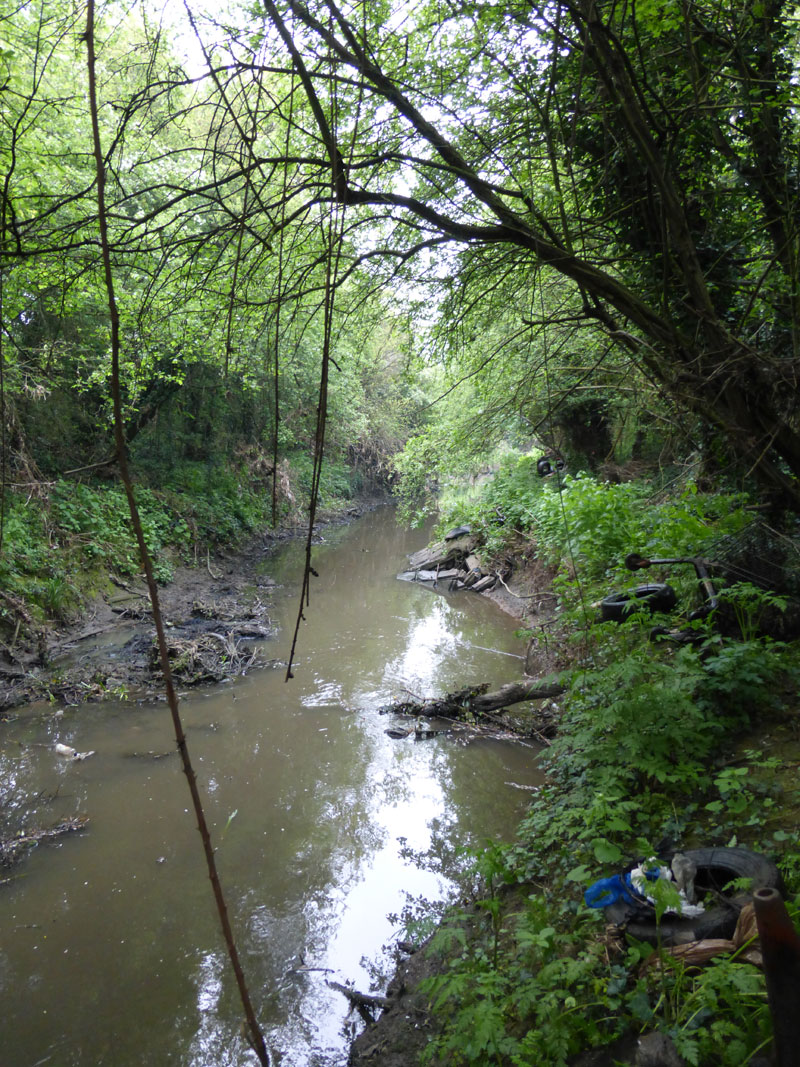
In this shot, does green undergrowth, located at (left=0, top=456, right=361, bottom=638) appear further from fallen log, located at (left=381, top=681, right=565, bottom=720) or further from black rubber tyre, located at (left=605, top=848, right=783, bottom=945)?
black rubber tyre, located at (left=605, top=848, right=783, bottom=945)

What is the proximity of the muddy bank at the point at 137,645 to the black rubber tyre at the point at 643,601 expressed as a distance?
14.6 ft

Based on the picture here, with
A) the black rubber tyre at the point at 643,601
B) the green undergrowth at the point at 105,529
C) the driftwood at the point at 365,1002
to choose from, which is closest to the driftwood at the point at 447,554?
the green undergrowth at the point at 105,529

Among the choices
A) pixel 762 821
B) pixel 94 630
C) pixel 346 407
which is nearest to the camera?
pixel 762 821

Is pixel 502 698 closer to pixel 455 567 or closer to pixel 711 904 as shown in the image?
pixel 711 904

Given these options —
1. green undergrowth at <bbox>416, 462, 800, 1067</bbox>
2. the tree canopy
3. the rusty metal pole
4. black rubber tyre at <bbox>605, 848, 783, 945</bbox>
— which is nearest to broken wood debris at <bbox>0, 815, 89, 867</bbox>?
green undergrowth at <bbox>416, 462, 800, 1067</bbox>

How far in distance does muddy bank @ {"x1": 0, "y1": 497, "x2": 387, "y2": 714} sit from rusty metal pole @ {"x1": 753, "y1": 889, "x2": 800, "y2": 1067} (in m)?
6.61

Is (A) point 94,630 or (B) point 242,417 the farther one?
(B) point 242,417

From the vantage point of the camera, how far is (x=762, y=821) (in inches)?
113

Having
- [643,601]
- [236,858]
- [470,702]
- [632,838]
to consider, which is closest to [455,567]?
[470,702]

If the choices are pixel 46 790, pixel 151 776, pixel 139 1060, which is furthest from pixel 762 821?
pixel 46 790

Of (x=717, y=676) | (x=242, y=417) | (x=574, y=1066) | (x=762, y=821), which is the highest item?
(x=242, y=417)

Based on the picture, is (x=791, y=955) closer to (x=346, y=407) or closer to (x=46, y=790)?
(x=46, y=790)

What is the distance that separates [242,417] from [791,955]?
15589 mm

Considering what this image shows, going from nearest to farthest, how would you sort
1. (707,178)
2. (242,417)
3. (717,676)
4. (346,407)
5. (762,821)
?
(762,821) → (717,676) → (707,178) → (242,417) → (346,407)
